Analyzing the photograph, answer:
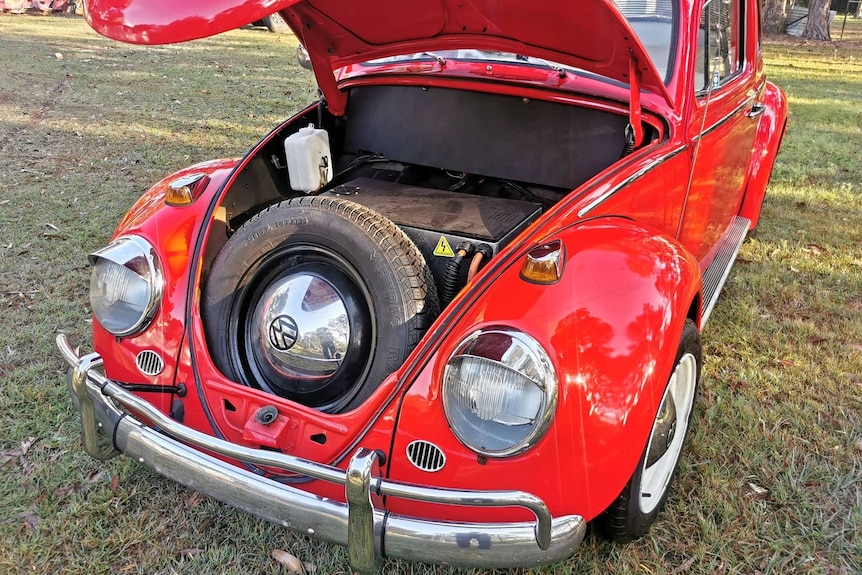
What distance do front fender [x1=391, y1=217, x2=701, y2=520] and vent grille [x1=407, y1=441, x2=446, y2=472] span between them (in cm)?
1

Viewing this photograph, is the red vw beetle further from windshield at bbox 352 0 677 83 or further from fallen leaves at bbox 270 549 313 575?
fallen leaves at bbox 270 549 313 575

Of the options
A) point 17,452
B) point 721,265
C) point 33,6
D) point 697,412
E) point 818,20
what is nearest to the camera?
point 17,452

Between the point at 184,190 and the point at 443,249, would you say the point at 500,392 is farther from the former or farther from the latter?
the point at 184,190

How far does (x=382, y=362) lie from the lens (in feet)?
6.38

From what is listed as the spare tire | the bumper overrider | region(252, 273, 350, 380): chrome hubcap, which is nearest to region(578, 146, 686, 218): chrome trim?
the spare tire

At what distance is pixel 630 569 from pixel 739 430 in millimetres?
951

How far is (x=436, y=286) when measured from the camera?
2.25 meters

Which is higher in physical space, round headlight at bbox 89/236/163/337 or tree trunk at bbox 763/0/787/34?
round headlight at bbox 89/236/163/337

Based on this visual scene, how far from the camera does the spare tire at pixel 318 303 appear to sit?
6.36ft

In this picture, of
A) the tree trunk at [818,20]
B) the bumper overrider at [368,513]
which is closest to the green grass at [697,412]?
the bumper overrider at [368,513]

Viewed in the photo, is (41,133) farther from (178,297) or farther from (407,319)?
(407,319)

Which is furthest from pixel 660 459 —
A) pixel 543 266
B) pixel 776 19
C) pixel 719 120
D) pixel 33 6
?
pixel 33 6

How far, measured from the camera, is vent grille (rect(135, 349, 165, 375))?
6.92ft

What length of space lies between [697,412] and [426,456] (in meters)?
1.55
